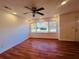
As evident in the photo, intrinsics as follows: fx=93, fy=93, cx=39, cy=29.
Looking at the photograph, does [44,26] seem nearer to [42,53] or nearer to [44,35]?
[44,35]

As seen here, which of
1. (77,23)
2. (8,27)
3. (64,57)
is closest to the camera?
(64,57)

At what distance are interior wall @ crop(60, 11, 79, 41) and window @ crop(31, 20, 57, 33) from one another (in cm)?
121

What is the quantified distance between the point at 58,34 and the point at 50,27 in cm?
123

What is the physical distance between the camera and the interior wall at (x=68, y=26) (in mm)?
8023

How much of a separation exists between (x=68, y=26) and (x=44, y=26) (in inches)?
107

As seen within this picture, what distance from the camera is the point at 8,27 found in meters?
5.71

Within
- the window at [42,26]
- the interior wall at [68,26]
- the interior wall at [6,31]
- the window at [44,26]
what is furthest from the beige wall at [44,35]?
the interior wall at [6,31]

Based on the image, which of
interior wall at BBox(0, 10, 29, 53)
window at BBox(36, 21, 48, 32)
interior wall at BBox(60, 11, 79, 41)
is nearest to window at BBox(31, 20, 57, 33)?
window at BBox(36, 21, 48, 32)

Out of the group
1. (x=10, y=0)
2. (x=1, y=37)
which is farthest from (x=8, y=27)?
(x=10, y=0)

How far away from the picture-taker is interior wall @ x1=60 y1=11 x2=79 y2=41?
316 inches

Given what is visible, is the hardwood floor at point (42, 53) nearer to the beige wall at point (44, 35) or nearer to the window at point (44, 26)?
the beige wall at point (44, 35)

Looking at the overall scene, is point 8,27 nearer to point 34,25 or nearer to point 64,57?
point 64,57

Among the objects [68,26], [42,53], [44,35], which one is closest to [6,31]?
[42,53]

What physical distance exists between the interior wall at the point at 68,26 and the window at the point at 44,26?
121 centimetres
